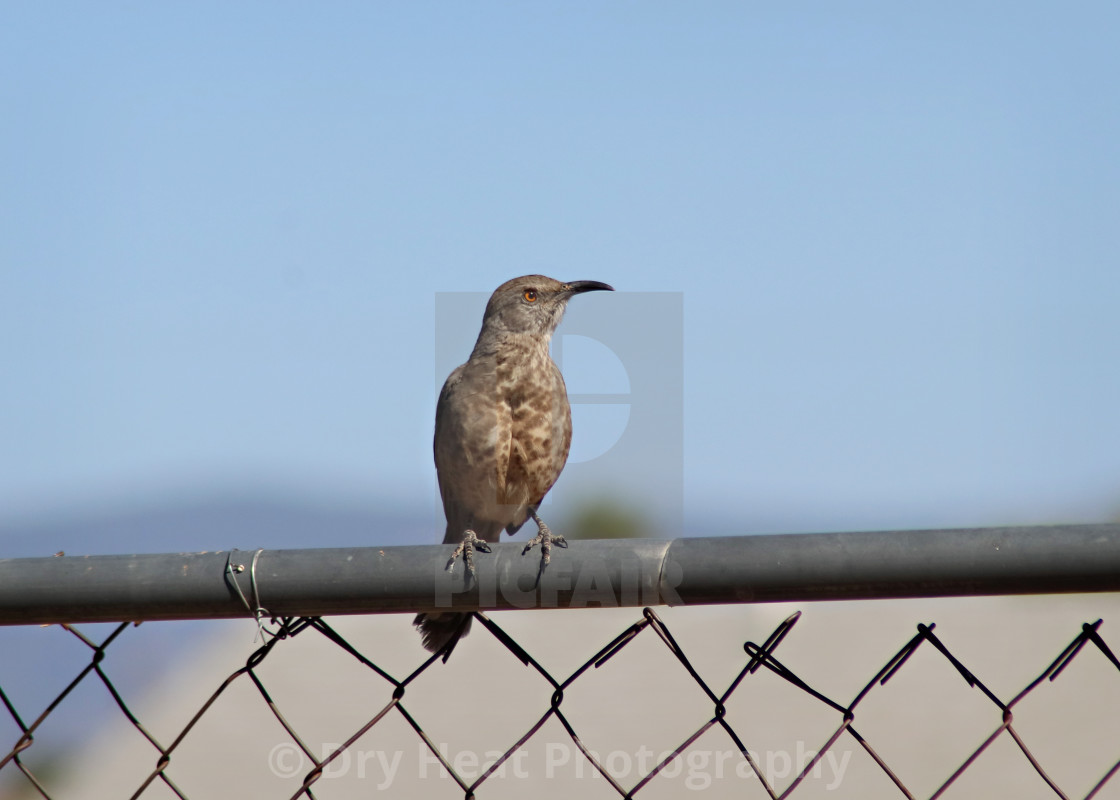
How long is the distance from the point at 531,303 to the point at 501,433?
1.01 meters

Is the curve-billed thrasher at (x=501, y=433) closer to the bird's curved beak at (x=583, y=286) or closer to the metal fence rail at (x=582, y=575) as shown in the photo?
the bird's curved beak at (x=583, y=286)

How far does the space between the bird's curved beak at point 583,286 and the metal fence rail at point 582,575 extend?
3.77 m

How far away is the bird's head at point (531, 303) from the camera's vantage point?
5379 millimetres

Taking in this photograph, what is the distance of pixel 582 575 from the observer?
176 centimetres

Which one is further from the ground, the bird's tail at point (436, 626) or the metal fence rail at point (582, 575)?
the metal fence rail at point (582, 575)

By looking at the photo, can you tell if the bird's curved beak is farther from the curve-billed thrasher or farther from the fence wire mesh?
the fence wire mesh

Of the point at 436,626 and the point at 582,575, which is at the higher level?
the point at 582,575

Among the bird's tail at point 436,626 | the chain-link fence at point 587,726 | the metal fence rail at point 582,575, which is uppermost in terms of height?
the metal fence rail at point 582,575

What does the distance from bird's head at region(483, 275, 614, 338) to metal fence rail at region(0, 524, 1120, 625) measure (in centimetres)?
356

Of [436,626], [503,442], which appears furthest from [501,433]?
[436,626]

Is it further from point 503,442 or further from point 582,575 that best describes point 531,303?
point 582,575

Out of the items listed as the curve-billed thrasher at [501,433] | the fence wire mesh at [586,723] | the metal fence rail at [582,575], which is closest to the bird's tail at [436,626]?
the fence wire mesh at [586,723]

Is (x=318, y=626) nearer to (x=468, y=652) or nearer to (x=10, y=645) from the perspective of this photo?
(x=10, y=645)

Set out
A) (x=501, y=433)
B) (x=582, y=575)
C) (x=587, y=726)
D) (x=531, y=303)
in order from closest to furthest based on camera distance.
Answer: (x=582, y=575), (x=501, y=433), (x=531, y=303), (x=587, y=726)
